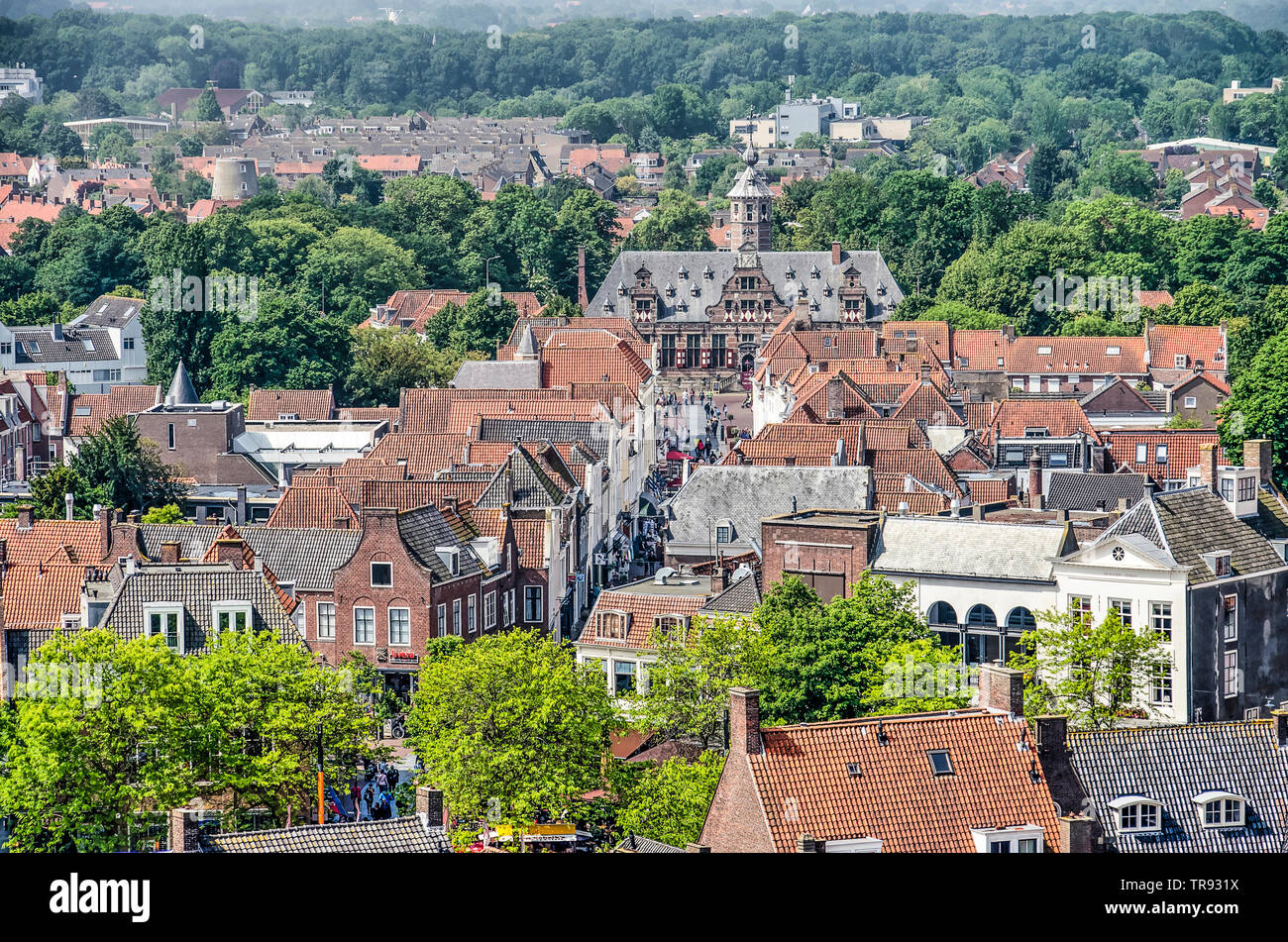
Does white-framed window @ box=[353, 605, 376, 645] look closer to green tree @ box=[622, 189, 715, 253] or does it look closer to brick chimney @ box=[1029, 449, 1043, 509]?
brick chimney @ box=[1029, 449, 1043, 509]

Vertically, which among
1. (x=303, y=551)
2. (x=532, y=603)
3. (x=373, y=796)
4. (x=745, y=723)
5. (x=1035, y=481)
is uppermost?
(x=745, y=723)

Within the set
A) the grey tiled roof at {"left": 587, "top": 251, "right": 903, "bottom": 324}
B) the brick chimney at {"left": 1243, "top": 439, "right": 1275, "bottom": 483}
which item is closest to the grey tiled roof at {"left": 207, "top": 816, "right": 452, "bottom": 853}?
the brick chimney at {"left": 1243, "top": 439, "right": 1275, "bottom": 483}

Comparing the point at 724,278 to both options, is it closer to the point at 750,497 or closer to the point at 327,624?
the point at 750,497

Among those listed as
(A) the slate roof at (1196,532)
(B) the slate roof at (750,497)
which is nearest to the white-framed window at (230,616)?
(A) the slate roof at (1196,532)

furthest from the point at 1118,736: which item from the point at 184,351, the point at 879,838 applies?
the point at 184,351

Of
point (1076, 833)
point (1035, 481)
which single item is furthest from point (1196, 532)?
point (1076, 833)

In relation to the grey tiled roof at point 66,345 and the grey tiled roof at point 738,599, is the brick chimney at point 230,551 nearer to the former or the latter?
the grey tiled roof at point 738,599
